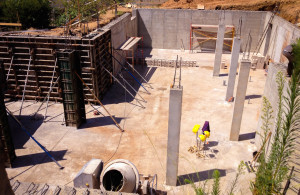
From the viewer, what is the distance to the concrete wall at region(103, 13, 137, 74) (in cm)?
2412

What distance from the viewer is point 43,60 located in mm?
19812

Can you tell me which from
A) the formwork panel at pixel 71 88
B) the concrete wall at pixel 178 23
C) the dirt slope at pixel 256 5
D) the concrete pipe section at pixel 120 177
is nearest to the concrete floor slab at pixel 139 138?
the formwork panel at pixel 71 88

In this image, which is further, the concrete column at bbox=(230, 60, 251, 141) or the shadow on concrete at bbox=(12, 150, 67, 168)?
the concrete column at bbox=(230, 60, 251, 141)

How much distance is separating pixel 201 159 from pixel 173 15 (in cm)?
2297

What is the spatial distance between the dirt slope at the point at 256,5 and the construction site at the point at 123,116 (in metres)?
2.40

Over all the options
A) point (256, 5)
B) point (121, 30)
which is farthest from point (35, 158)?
point (256, 5)

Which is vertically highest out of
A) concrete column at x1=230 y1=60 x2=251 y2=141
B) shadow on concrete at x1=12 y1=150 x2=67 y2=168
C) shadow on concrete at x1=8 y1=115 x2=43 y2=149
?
concrete column at x1=230 y1=60 x2=251 y2=141

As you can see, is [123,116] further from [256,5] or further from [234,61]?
[256,5]

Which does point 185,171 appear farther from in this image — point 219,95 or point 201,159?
point 219,95

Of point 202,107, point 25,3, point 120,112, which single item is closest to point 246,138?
point 202,107

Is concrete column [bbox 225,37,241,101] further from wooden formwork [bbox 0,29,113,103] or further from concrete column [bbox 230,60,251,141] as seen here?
wooden formwork [bbox 0,29,113,103]

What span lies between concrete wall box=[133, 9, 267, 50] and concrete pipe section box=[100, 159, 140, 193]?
83.4ft

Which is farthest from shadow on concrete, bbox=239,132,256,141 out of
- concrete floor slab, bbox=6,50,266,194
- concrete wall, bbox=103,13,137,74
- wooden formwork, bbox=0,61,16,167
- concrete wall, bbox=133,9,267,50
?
concrete wall, bbox=133,9,267,50

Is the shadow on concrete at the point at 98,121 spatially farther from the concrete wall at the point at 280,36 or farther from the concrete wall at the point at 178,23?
the concrete wall at the point at 178,23
